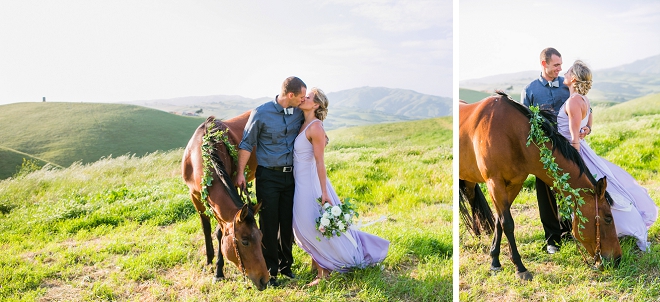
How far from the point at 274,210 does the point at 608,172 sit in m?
2.73

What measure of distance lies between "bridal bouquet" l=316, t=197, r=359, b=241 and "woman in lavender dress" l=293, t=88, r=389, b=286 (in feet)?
0.24

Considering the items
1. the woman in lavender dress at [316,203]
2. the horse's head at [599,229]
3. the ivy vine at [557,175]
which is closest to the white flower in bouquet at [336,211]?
the woman in lavender dress at [316,203]

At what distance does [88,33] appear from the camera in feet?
16.2

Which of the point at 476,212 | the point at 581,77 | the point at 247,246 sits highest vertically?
the point at 581,77

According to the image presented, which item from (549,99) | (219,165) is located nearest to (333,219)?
(219,165)

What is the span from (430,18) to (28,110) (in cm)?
715

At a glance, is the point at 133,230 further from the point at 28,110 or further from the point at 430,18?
the point at 430,18

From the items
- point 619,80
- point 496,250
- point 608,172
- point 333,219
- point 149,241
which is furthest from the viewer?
point 619,80

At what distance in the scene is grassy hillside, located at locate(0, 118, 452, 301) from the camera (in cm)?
363

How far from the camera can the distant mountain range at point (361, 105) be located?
20.6 feet

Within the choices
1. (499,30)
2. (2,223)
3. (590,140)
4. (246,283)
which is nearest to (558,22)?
(499,30)

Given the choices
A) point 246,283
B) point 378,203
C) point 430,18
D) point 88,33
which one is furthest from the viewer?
point 430,18

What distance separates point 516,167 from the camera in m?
3.61

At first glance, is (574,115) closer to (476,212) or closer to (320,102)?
(476,212)
